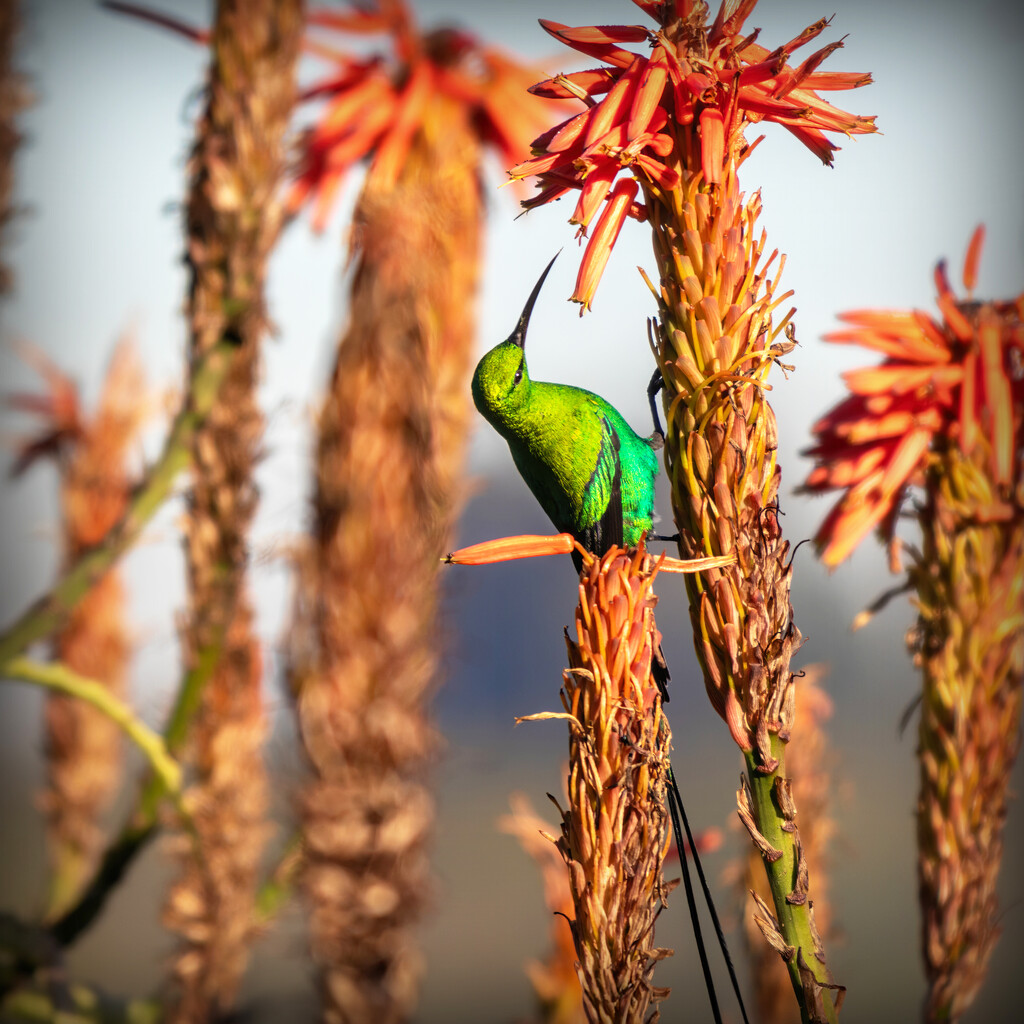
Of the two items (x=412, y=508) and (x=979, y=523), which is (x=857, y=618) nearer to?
(x=979, y=523)

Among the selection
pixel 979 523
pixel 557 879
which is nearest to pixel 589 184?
pixel 979 523

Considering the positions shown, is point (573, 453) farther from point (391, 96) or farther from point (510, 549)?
point (391, 96)

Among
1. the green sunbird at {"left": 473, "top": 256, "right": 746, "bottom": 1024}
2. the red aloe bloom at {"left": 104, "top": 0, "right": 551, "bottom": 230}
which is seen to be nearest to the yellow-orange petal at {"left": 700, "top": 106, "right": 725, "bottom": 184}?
the green sunbird at {"left": 473, "top": 256, "right": 746, "bottom": 1024}

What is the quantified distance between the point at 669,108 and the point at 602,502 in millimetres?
186

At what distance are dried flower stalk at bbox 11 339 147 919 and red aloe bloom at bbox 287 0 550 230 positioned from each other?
557 mm

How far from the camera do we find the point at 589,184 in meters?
0.33

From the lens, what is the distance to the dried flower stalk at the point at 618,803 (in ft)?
1.13

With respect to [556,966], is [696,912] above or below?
above

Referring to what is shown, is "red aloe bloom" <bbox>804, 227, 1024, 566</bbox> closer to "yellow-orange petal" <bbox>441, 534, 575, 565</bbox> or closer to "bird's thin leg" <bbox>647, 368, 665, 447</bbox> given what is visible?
"bird's thin leg" <bbox>647, 368, 665, 447</bbox>

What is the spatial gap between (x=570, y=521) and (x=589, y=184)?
184 mm

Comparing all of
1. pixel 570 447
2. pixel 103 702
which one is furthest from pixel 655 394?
pixel 103 702

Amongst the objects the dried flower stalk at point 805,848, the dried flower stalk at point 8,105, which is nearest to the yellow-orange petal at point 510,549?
the dried flower stalk at point 805,848

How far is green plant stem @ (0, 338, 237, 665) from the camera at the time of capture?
78cm

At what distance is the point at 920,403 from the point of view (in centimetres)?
49
